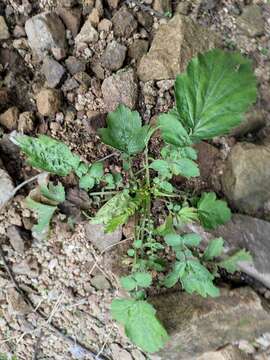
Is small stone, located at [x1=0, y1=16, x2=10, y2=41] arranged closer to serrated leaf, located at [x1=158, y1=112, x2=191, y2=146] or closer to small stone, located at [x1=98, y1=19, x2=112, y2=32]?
small stone, located at [x1=98, y1=19, x2=112, y2=32]

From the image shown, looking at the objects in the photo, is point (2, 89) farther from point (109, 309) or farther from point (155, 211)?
point (109, 309)

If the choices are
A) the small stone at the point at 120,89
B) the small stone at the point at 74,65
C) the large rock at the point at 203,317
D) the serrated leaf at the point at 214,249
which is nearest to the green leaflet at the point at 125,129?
the small stone at the point at 120,89

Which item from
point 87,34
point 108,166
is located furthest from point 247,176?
point 87,34

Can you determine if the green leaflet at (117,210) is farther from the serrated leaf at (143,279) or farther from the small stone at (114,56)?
the small stone at (114,56)

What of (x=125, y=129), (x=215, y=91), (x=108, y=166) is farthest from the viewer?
(x=108, y=166)

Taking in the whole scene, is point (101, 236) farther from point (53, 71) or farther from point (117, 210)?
point (53, 71)

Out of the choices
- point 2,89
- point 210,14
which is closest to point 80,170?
point 2,89
